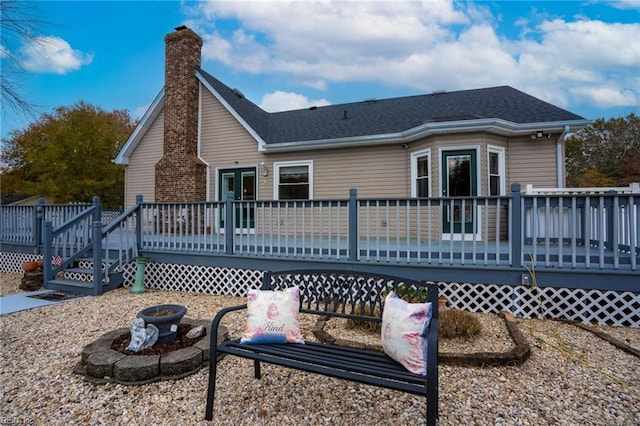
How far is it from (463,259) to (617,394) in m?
2.23

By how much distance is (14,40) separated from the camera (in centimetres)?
702

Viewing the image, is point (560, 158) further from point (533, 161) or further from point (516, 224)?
point (516, 224)

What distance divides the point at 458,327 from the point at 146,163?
10.6m

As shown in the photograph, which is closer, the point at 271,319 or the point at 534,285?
the point at 271,319

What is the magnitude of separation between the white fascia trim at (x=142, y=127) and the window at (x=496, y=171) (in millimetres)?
9265

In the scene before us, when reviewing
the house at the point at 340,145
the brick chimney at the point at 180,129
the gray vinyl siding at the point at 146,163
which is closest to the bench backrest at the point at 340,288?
the house at the point at 340,145

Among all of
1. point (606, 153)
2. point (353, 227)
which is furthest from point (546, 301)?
point (606, 153)

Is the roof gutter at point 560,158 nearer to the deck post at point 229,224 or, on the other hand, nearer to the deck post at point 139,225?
the deck post at point 229,224

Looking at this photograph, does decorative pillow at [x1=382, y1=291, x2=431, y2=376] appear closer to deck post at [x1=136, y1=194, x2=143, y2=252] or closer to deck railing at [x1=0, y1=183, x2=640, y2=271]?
deck railing at [x1=0, y1=183, x2=640, y2=271]

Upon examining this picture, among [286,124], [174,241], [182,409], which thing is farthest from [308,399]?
[286,124]

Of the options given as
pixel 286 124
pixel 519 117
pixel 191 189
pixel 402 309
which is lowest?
pixel 402 309

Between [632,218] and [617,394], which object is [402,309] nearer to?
[617,394]

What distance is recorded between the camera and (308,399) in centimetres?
260

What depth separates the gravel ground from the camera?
2373 mm
